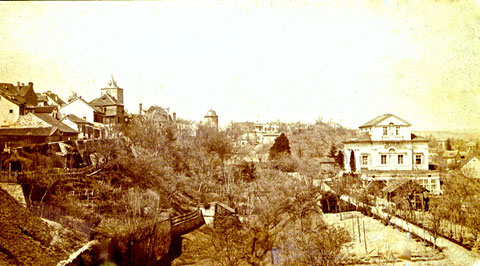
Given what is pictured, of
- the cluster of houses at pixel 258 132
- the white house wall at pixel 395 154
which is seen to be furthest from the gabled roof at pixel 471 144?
the cluster of houses at pixel 258 132

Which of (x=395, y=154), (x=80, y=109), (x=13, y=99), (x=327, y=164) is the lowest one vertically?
(x=327, y=164)

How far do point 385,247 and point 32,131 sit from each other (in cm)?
1538

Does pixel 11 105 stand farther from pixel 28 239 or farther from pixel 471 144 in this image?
pixel 471 144

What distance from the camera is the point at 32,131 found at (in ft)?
53.7

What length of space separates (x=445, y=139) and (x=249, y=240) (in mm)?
30443

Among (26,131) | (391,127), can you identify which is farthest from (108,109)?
(391,127)

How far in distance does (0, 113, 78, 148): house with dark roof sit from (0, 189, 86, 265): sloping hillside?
4.88m

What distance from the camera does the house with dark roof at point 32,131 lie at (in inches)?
592

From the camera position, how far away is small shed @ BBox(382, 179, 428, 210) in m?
17.9

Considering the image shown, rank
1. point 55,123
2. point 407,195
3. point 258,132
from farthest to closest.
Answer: point 258,132
point 55,123
point 407,195

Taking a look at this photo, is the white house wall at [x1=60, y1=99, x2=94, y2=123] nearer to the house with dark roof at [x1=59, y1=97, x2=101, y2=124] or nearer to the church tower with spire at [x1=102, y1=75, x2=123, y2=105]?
the house with dark roof at [x1=59, y1=97, x2=101, y2=124]

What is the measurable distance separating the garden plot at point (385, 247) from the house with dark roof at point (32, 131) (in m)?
13.7

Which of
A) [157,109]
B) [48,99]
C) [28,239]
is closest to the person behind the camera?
[28,239]

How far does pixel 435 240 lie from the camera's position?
12.5m
